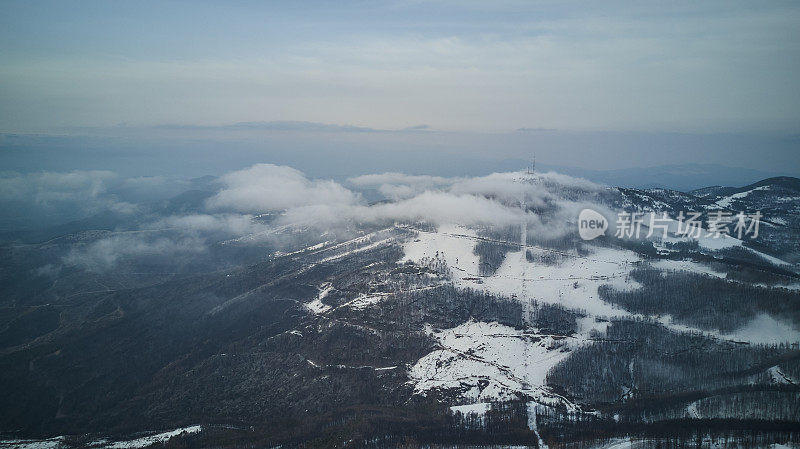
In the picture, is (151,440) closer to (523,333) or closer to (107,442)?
(107,442)

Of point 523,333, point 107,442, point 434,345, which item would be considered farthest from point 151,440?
point 523,333

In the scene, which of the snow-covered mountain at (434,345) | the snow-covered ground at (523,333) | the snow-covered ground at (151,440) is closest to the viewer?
the snow-covered ground at (151,440)

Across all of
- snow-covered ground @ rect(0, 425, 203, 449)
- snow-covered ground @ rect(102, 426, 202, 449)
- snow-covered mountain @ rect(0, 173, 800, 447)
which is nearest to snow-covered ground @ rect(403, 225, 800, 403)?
snow-covered mountain @ rect(0, 173, 800, 447)

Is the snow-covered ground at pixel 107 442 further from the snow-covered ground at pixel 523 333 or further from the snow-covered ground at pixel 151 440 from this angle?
the snow-covered ground at pixel 523 333

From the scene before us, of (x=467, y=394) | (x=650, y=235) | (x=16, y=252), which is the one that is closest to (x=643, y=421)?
(x=467, y=394)

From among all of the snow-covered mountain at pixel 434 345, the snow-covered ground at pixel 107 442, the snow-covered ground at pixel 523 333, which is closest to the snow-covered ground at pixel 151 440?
the snow-covered ground at pixel 107 442

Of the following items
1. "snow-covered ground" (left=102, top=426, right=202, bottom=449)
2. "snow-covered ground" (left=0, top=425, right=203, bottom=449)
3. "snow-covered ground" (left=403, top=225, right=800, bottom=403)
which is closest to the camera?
"snow-covered ground" (left=102, top=426, right=202, bottom=449)

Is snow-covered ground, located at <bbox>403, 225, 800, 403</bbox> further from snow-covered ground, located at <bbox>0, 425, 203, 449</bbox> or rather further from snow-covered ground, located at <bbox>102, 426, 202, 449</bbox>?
snow-covered ground, located at <bbox>0, 425, 203, 449</bbox>

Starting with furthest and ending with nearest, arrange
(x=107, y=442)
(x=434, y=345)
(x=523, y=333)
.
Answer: (x=523, y=333) → (x=434, y=345) → (x=107, y=442)

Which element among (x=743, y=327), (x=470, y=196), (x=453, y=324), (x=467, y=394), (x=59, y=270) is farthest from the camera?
(x=470, y=196)

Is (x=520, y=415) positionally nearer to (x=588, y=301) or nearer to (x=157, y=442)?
(x=588, y=301)

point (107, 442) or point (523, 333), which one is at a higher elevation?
point (523, 333)
